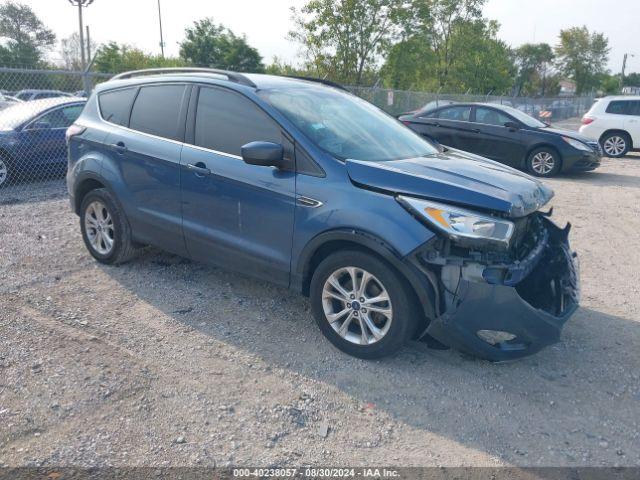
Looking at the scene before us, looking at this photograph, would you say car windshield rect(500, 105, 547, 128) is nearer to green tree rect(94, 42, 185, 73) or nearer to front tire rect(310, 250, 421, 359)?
front tire rect(310, 250, 421, 359)

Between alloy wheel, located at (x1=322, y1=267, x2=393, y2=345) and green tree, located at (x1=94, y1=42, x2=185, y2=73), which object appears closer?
alloy wheel, located at (x1=322, y1=267, x2=393, y2=345)

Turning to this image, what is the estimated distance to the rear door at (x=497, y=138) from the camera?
1160 centimetres

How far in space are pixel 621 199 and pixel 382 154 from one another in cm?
699

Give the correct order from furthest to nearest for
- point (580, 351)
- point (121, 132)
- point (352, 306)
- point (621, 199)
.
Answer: point (621, 199) → point (121, 132) → point (580, 351) → point (352, 306)

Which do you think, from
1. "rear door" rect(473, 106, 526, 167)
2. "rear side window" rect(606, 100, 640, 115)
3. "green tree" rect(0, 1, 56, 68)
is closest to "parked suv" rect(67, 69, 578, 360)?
"rear door" rect(473, 106, 526, 167)

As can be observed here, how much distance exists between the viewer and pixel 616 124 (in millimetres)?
15070

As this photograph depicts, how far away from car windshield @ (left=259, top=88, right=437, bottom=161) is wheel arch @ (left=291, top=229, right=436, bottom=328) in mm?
581

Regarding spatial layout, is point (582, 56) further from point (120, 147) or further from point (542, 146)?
point (120, 147)

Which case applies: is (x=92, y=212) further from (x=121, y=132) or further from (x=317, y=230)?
(x=317, y=230)

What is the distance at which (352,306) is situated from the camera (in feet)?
12.0

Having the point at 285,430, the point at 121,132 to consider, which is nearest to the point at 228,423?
the point at 285,430

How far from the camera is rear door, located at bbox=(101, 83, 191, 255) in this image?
451 centimetres

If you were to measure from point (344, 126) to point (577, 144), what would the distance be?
8.77 metres

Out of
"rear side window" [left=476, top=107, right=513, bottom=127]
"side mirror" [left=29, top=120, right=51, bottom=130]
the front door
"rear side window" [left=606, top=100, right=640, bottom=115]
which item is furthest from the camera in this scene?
"rear side window" [left=606, top=100, right=640, bottom=115]
